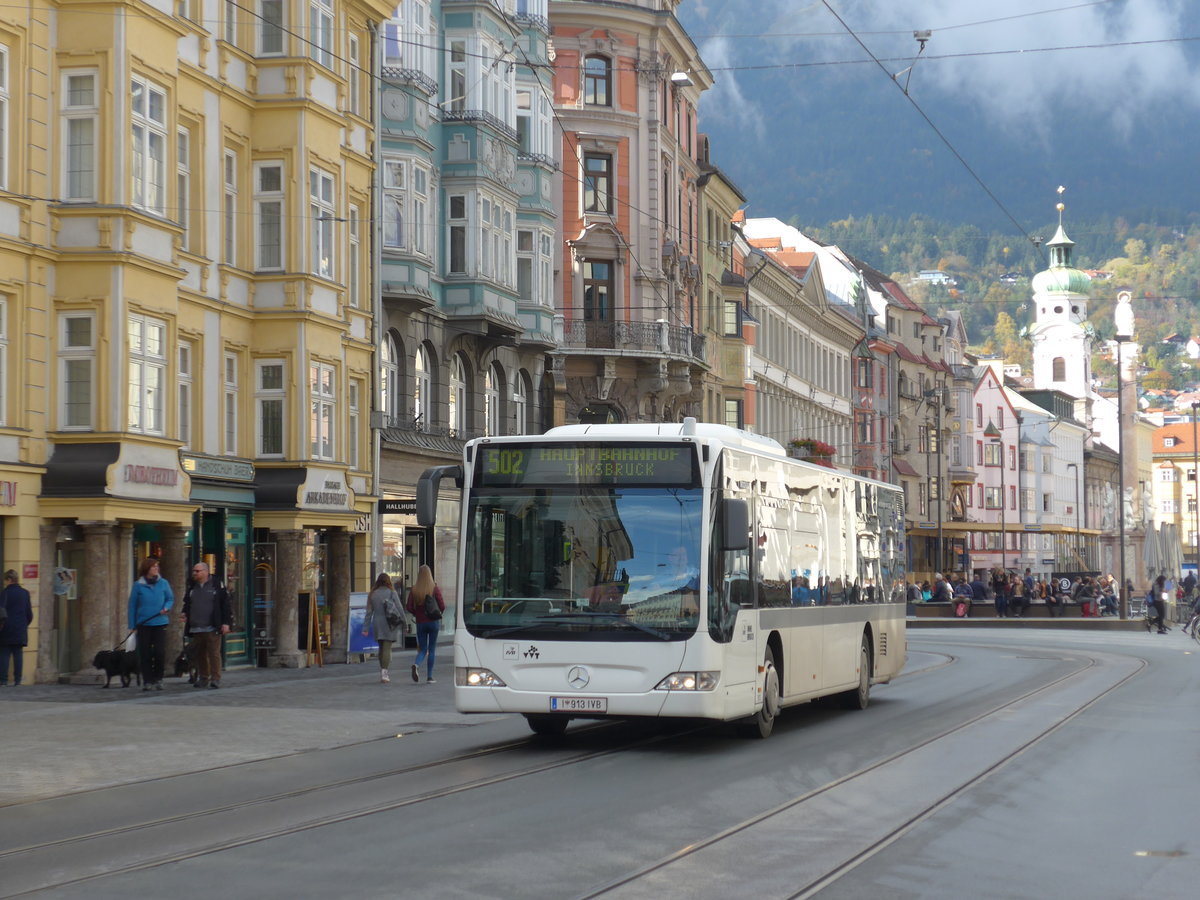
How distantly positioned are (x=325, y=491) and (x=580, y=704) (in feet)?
59.7

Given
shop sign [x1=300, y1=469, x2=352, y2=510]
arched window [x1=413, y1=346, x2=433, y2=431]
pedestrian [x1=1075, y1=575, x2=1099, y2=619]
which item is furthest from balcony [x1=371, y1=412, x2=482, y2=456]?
pedestrian [x1=1075, y1=575, x2=1099, y2=619]

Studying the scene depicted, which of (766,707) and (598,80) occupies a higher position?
(598,80)

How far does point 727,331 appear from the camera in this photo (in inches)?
2884

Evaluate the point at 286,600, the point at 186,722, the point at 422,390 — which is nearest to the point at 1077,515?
the point at 422,390

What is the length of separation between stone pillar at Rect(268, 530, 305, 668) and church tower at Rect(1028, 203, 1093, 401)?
13850 centimetres

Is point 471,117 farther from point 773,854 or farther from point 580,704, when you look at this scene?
point 773,854

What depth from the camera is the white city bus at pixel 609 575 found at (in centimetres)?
1733

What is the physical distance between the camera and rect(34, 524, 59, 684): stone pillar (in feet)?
87.0

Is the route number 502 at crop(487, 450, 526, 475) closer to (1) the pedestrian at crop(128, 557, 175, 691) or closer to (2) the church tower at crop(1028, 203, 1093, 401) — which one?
(1) the pedestrian at crop(128, 557, 175, 691)

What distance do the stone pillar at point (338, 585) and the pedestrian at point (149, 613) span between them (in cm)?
1040

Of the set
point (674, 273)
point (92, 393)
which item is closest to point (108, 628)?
point (92, 393)

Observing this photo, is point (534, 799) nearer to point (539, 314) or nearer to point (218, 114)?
point (218, 114)

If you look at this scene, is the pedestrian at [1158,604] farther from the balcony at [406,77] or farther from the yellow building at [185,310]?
the yellow building at [185,310]

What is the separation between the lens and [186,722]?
843 inches
